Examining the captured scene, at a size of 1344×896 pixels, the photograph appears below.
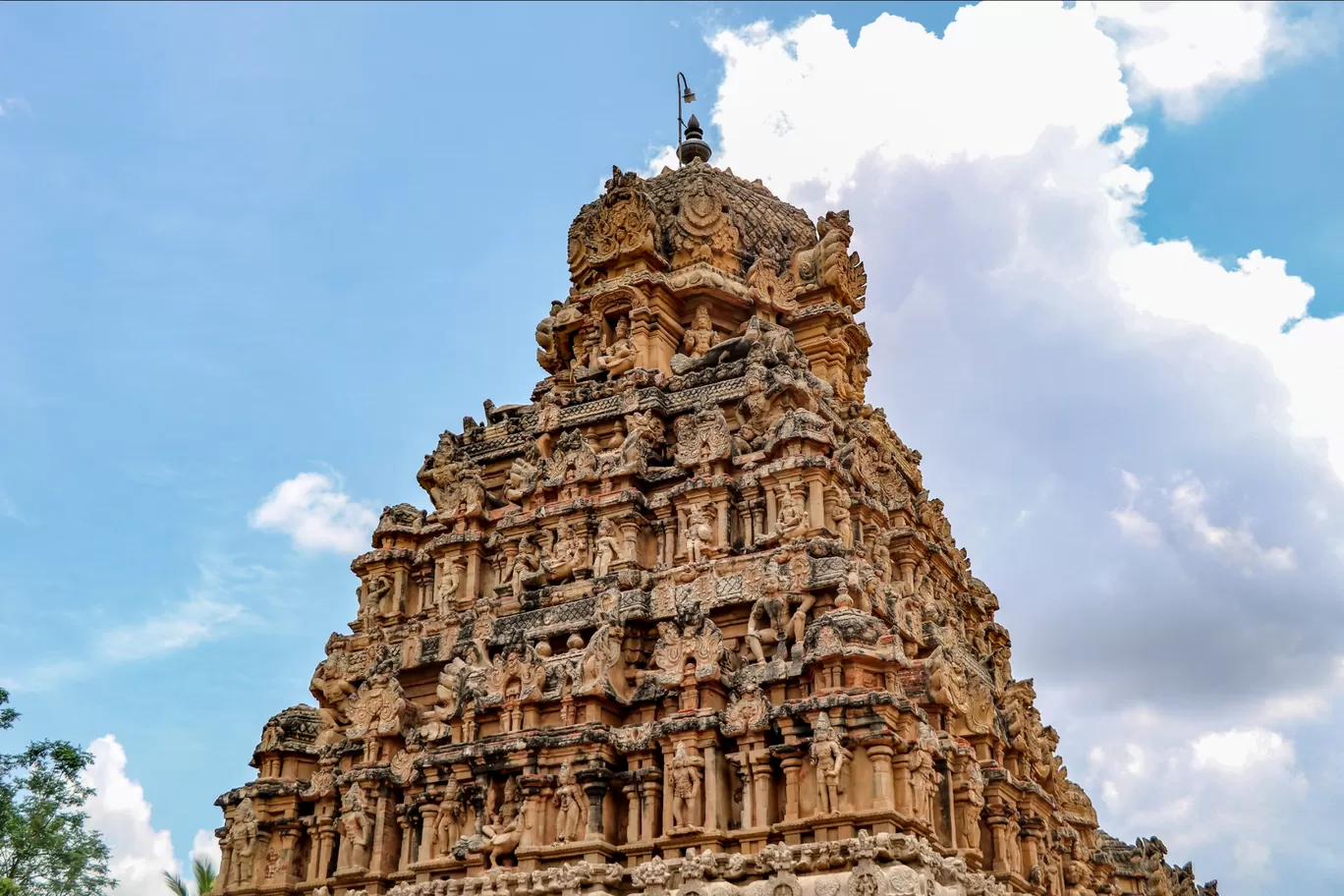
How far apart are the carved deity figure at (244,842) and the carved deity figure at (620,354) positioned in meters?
10.3

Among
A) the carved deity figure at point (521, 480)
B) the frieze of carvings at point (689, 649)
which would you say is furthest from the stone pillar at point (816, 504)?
the carved deity figure at point (521, 480)

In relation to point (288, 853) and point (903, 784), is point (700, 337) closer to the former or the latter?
point (903, 784)

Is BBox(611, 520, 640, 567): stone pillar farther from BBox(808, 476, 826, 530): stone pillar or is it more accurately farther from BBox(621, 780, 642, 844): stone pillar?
BBox(621, 780, 642, 844): stone pillar

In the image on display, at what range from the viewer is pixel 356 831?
21.4 meters

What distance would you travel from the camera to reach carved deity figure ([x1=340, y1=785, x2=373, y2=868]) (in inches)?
840

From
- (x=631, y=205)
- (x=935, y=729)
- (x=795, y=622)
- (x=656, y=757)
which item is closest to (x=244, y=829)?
(x=656, y=757)

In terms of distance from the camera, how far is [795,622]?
63.7 feet

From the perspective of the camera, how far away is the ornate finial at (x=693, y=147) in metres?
30.7

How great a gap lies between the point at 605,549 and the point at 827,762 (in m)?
6.15

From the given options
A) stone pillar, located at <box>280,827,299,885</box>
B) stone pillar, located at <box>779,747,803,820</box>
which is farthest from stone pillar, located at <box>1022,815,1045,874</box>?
stone pillar, located at <box>280,827,299,885</box>

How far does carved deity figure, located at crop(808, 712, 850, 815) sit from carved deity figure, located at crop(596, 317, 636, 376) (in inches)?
386

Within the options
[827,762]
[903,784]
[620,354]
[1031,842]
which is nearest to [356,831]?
[827,762]

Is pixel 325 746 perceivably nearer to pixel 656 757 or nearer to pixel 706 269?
pixel 656 757

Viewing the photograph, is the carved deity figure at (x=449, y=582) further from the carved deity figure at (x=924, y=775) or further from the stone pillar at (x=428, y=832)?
the carved deity figure at (x=924, y=775)
